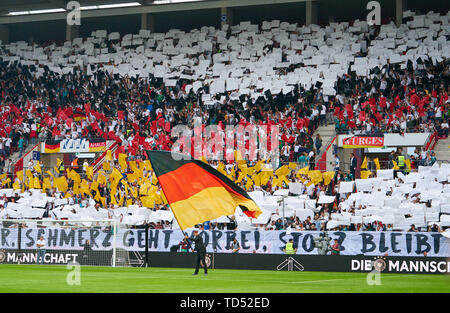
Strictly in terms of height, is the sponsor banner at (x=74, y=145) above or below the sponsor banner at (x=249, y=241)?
above

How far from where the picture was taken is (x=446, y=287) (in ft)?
68.7

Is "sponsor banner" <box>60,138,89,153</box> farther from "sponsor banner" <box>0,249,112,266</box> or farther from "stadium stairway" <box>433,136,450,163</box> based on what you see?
"stadium stairway" <box>433,136,450,163</box>

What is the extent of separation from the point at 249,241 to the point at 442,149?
44.0ft

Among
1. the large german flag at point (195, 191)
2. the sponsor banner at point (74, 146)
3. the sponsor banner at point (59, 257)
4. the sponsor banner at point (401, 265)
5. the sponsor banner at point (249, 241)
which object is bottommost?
the sponsor banner at point (59, 257)

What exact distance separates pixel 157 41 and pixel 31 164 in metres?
15.5

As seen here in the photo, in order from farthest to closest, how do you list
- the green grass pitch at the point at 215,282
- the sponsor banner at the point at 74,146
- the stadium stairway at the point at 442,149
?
the sponsor banner at the point at 74,146
the stadium stairway at the point at 442,149
the green grass pitch at the point at 215,282

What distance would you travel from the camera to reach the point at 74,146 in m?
48.9

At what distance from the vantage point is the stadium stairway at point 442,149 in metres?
39.6

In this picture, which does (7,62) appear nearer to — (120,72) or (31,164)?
(120,72)

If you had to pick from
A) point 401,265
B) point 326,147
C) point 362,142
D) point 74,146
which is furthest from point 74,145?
point 401,265

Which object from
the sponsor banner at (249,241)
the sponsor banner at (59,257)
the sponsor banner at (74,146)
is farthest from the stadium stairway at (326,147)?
the sponsor banner at (74,146)

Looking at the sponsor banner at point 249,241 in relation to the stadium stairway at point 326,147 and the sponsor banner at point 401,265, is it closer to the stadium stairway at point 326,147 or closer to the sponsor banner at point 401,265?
the sponsor banner at point 401,265

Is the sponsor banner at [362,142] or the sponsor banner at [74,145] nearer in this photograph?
the sponsor banner at [362,142]
